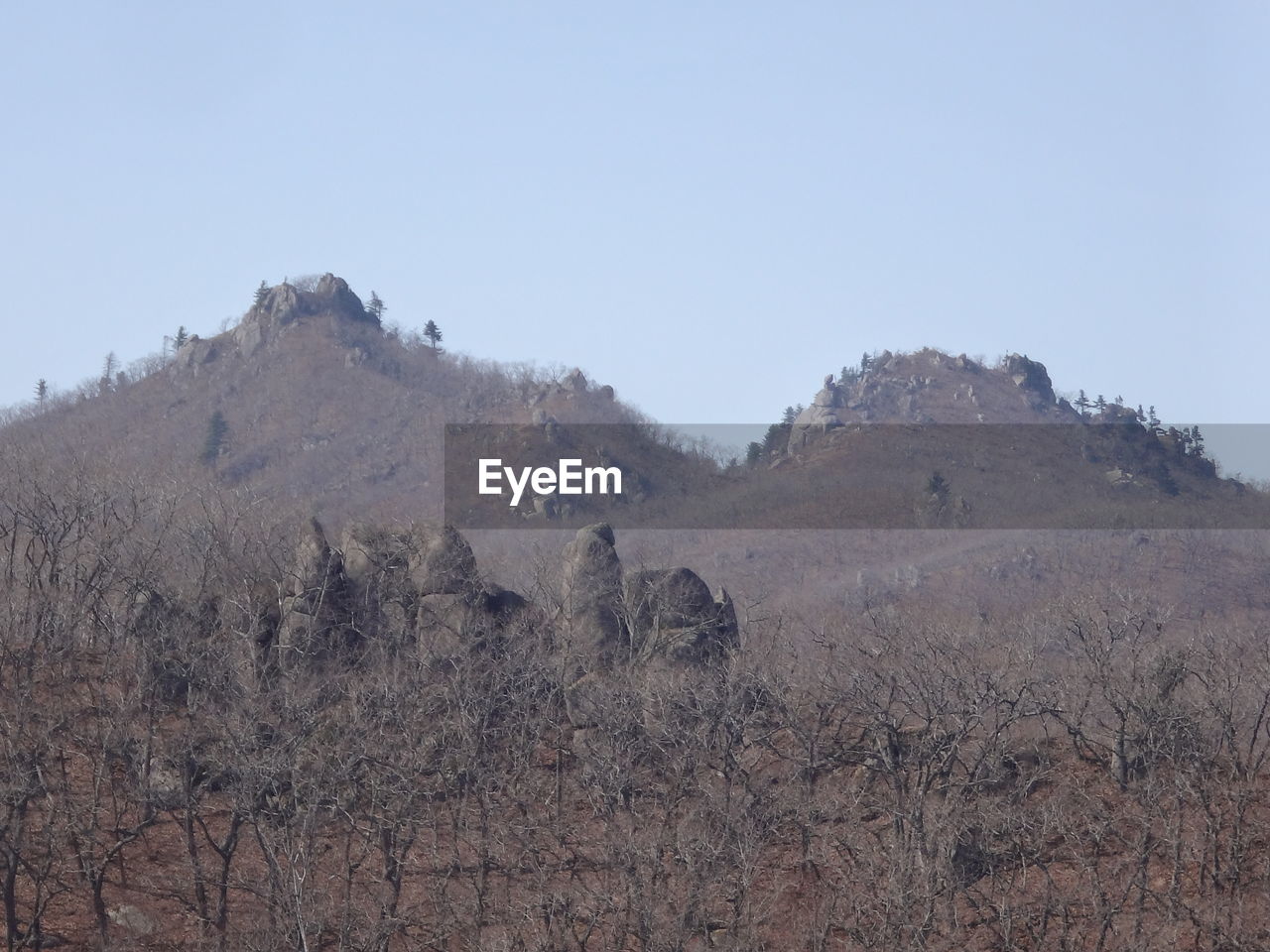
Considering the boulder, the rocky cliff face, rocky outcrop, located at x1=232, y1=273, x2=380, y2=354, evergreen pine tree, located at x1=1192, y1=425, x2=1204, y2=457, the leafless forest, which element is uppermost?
rocky outcrop, located at x1=232, y1=273, x2=380, y2=354

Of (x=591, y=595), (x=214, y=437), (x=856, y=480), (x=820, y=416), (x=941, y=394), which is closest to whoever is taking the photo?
(x=591, y=595)

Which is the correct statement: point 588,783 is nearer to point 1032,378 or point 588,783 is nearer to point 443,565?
point 443,565

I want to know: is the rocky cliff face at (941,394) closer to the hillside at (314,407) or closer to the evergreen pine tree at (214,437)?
the hillside at (314,407)

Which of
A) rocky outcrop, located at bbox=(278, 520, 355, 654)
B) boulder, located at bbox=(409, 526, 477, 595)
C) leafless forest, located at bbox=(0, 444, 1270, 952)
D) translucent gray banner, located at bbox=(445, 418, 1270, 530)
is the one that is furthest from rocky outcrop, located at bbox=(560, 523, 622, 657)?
translucent gray banner, located at bbox=(445, 418, 1270, 530)

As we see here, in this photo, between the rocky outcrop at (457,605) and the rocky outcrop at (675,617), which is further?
the rocky outcrop at (675,617)

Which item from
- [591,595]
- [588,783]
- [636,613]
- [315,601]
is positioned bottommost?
[588,783]

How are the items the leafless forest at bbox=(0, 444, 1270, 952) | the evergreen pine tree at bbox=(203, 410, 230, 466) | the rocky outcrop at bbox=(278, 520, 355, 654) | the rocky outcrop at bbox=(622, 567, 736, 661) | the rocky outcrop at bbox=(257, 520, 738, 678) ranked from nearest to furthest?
the leafless forest at bbox=(0, 444, 1270, 952), the rocky outcrop at bbox=(278, 520, 355, 654), the rocky outcrop at bbox=(257, 520, 738, 678), the rocky outcrop at bbox=(622, 567, 736, 661), the evergreen pine tree at bbox=(203, 410, 230, 466)

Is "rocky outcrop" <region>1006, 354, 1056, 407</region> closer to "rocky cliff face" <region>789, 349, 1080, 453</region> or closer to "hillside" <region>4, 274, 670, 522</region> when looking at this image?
"rocky cliff face" <region>789, 349, 1080, 453</region>

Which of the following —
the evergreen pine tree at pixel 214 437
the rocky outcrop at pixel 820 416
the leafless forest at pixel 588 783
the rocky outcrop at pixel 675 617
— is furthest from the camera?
the evergreen pine tree at pixel 214 437

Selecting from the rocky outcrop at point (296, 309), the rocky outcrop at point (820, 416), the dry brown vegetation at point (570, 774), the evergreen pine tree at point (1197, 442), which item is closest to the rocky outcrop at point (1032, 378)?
the rocky outcrop at point (820, 416)

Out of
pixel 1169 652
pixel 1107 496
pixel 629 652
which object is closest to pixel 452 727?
pixel 629 652

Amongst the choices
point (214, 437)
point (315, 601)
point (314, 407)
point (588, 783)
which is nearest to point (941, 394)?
point (314, 407)

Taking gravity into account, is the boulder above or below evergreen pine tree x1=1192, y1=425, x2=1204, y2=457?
below
